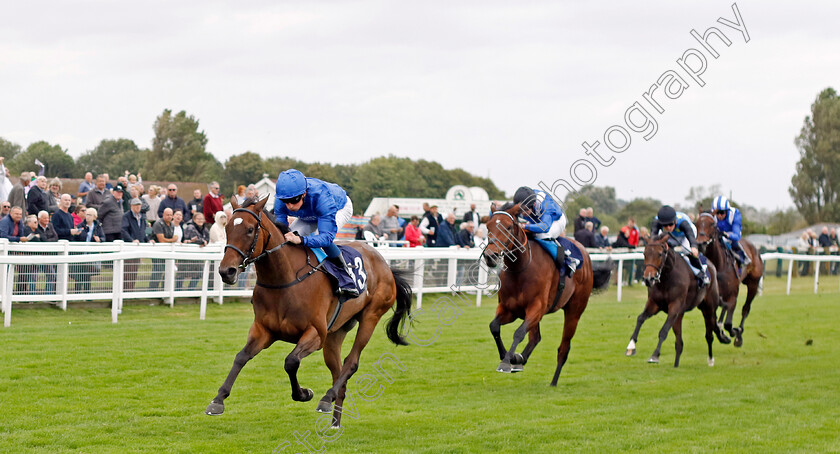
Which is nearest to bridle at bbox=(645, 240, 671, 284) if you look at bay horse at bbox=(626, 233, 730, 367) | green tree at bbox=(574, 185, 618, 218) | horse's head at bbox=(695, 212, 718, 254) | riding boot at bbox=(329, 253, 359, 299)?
bay horse at bbox=(626, 233, 730, 367)

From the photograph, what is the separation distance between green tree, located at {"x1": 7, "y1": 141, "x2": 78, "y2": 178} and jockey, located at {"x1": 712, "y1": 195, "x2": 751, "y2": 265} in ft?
66.4

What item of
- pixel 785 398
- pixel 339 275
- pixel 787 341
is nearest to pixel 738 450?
pixel 785 398

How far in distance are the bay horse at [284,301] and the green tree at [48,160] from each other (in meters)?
21.9

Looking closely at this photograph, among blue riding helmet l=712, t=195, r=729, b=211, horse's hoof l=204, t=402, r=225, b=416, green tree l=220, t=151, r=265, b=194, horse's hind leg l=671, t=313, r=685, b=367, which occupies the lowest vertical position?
horse's hind leg l=671, t=313, r=685, b=367

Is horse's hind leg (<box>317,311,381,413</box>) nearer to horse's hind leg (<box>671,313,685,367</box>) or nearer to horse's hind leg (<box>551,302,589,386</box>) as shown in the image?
horse's hind leg (<box>551,302,589,386</box>)

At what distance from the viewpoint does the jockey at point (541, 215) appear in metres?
7.78

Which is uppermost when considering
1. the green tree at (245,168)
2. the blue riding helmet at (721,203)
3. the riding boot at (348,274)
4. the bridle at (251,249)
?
the green tree at (245,168)

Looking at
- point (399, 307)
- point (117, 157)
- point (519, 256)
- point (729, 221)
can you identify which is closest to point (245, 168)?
point (117, 157)

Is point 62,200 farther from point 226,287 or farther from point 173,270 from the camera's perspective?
point 226,287

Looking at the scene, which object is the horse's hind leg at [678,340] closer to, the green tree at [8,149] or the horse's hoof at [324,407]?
the horse's hoof at [324,407]

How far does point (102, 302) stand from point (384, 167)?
38134mm

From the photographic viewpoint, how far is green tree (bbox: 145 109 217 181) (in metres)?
41.3

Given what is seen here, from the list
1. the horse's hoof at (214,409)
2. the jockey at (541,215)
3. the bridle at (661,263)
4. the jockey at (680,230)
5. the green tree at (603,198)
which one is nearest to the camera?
the horse's hoof at (214,409)

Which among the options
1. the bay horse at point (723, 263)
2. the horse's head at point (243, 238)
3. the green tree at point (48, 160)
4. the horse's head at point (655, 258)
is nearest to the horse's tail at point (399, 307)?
the horse's head at point (243, 238)
